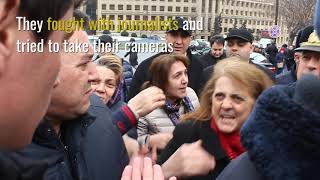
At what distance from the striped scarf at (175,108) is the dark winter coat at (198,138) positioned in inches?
31.6

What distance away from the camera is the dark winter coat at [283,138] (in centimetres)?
111

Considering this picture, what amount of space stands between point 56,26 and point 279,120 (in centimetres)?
64

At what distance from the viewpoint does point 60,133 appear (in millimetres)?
1793

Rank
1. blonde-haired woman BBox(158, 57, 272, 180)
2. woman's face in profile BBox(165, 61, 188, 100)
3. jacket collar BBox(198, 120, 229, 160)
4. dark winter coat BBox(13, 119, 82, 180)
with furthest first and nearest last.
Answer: woman's face in profile BBox(165, 61, 188, 100), blonde-haired woman BBox(158, 57, 272, 180), jacket collar BBox(198, 120, 229, 160), dark winter coat BBox(13, 119, 82, 180)

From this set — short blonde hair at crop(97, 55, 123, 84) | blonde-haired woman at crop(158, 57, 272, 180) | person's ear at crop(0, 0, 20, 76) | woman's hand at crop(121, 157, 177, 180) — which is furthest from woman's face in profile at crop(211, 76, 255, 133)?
person's ear at crop(0, 0, 20, 76)

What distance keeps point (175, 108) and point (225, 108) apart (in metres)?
0.89

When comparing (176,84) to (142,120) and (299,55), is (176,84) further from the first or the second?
(299,55)

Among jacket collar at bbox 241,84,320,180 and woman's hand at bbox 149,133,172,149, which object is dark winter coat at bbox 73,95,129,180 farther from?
jacket collar at bbox 241,84,320,180

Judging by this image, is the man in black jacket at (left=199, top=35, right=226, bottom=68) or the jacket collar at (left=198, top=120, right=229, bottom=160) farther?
the man in black jacket at (left=199, top=35, right=226, bottom=68)

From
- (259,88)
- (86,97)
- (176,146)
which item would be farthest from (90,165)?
(259,88)

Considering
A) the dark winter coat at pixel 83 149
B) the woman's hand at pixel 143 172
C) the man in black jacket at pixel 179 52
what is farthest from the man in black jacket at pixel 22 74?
the man in black jacket at pixel 179 52

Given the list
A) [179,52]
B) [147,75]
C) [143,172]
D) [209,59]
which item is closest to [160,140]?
[147,75]

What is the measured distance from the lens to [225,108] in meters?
2.59

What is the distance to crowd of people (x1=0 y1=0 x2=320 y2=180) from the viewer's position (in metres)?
0.87
